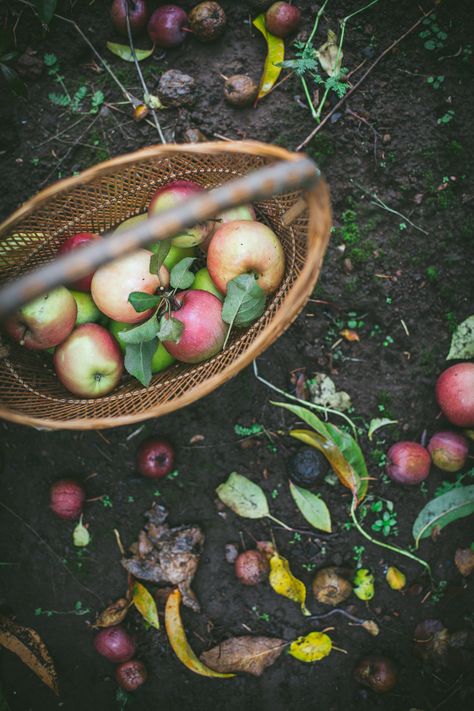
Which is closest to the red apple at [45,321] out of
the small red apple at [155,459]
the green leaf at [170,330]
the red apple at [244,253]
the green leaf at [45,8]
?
the green leaf at [170,330]

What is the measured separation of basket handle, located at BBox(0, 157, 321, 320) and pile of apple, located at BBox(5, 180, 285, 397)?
493 mm

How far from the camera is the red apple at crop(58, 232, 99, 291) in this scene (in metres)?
1.54

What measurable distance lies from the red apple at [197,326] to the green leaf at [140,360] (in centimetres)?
8

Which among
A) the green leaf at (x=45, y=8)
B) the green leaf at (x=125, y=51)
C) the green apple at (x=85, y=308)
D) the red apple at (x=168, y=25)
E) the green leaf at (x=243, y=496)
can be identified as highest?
the green leaf at (x=45, y=8)

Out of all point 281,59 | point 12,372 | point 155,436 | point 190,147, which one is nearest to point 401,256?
point 281,59

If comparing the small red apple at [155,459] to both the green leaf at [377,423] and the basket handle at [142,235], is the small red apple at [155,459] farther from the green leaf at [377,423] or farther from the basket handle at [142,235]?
the basket handle at [142,235]

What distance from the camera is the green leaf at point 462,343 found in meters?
1.91

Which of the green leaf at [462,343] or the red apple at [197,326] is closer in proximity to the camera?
the red apple at [197,326]

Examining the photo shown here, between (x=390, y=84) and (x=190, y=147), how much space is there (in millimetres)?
1021

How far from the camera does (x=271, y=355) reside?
1.94 metres

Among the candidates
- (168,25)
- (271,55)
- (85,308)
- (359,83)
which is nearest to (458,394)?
(359,83)

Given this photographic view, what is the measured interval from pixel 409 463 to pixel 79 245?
1316mm

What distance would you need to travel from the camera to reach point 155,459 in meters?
1.85

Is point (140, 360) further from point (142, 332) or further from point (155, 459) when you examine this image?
point (155, 459)
